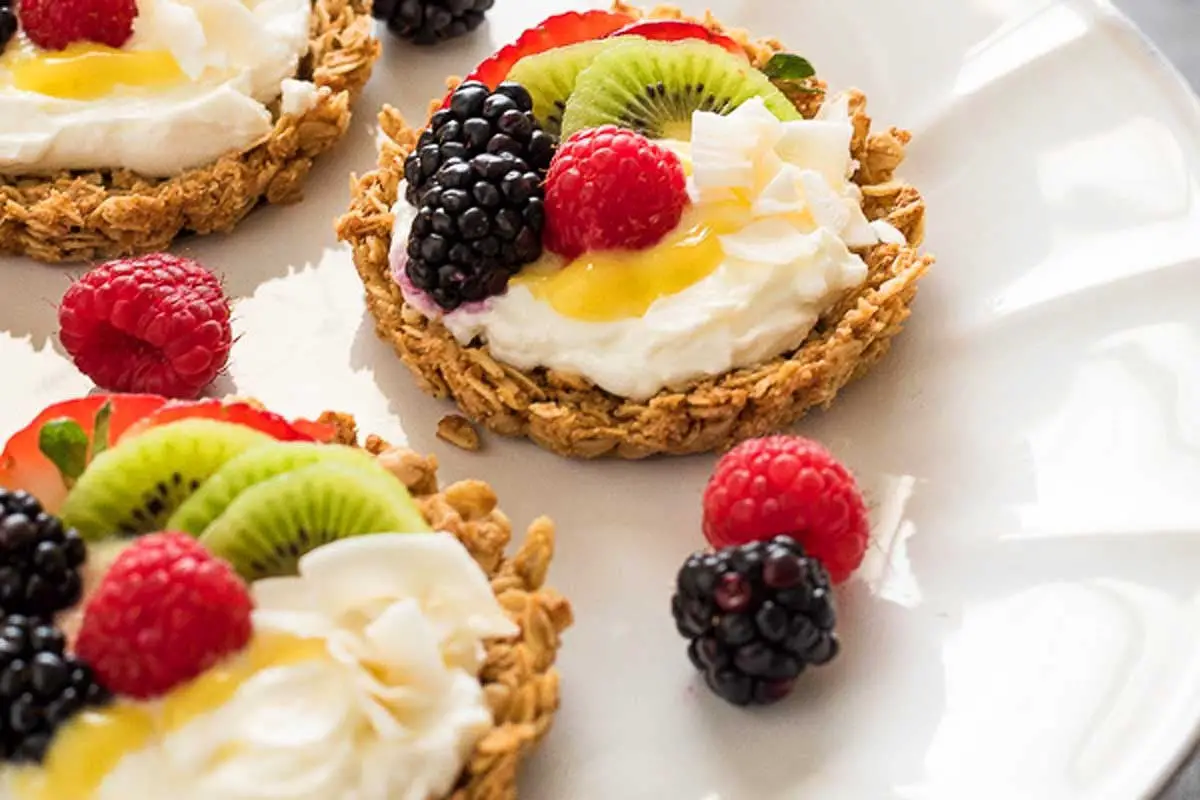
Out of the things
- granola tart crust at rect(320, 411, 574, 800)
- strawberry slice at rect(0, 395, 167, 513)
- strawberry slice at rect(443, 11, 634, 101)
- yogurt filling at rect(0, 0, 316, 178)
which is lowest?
granola tart crust at rect(320, 411, 574, 800)

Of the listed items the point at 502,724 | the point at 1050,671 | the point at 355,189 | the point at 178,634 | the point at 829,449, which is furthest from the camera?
the point at 355,189

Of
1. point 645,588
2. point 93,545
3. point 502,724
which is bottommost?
point 645,588

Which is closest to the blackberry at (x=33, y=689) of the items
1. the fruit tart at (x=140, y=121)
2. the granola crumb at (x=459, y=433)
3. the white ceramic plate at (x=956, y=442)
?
the white ceramic plate at (x=956, y=442)

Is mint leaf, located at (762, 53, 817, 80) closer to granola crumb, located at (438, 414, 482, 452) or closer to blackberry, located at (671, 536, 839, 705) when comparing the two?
granola crumb, located at (438, 414, 482, 452)

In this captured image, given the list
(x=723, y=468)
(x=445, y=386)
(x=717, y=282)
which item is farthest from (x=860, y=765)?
(x=445, y=386)

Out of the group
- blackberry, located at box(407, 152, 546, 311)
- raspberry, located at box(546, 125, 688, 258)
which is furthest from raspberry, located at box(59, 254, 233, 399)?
raspberry, located at box(546, 125, 688, 258)

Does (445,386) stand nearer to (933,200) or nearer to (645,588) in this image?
(645,588)

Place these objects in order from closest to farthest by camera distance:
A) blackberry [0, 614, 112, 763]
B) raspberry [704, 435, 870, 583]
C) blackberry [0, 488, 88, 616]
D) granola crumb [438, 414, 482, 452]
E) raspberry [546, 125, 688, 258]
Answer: blackberry [0, 614, 112, 763] < blackberry [0, 488, 88, 616] < raspberry [704, 435, 870, 583] < raspberry [546, 125, 688, 258] < granola crumb [438, 414, 482, 452]
